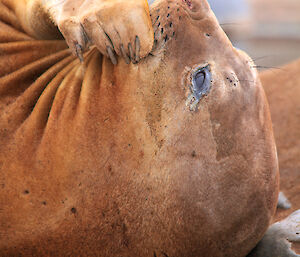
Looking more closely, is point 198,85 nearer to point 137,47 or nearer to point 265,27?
point 137,47

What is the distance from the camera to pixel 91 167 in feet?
4.70

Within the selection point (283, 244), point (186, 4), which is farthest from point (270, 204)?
point (186, 4)

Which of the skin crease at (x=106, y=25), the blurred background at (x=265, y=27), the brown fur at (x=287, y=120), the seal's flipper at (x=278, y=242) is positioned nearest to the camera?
the skin crease at (x=106, y=25)

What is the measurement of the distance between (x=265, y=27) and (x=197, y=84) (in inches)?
206

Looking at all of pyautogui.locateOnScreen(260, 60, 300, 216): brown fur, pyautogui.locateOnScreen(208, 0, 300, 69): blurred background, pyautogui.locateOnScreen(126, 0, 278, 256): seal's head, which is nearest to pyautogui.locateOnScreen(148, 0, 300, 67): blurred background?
pyautogui.locateOnScreen(208, 0, 300, 69): blurred background

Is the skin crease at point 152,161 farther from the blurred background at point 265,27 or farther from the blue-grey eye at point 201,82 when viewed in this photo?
the blurred background at point 265,27

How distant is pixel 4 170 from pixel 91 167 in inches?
11.4

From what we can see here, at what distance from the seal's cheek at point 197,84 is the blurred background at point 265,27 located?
3.54m

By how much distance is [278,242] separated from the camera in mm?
1701

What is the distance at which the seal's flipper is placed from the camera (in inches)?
66.0

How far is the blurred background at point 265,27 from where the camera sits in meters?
5.28

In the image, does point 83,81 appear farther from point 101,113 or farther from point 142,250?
point 142,250

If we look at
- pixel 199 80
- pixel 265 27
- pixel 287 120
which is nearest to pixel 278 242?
pixel 199 80

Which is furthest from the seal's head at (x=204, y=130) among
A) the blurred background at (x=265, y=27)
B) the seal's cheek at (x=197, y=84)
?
the blurred background at (x=265, y=27)
